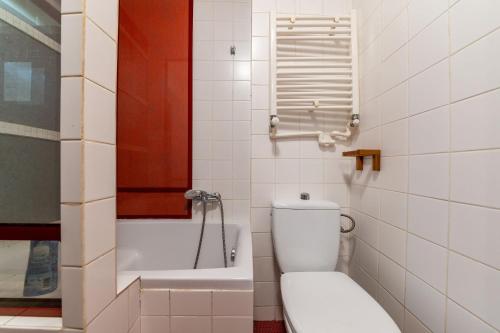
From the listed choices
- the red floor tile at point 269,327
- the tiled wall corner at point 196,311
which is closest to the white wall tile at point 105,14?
the tiled wall corner at point 196,311

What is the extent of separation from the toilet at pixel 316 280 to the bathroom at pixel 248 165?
1 centimetres

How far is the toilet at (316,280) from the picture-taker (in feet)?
2.83

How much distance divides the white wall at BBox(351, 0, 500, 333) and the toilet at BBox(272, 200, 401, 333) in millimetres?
185

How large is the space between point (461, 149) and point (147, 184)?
1.67 m

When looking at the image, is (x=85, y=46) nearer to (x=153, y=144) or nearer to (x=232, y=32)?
(x=153, y=144)

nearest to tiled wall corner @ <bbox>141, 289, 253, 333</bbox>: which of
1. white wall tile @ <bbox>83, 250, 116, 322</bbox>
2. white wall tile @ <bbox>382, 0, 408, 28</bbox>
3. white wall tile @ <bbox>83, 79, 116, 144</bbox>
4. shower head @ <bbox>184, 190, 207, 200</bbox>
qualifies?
white wall tile @ <bbox>83, 250, 116, 322</bbox>

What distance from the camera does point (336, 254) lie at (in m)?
1.43

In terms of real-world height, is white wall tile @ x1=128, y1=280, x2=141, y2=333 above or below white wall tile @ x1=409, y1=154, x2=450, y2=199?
below

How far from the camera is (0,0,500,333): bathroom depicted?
0.61 meters

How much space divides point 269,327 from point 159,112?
1562 millimetres

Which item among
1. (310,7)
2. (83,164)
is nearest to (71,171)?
(83,164)

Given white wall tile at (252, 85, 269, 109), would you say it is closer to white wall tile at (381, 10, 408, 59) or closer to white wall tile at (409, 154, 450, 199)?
white wall tile at (381, 10, 408, 59)

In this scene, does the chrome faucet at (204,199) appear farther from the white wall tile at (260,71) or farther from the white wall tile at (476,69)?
the white wall tile at (476,69)

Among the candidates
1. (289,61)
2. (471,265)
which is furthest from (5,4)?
(471,265)
